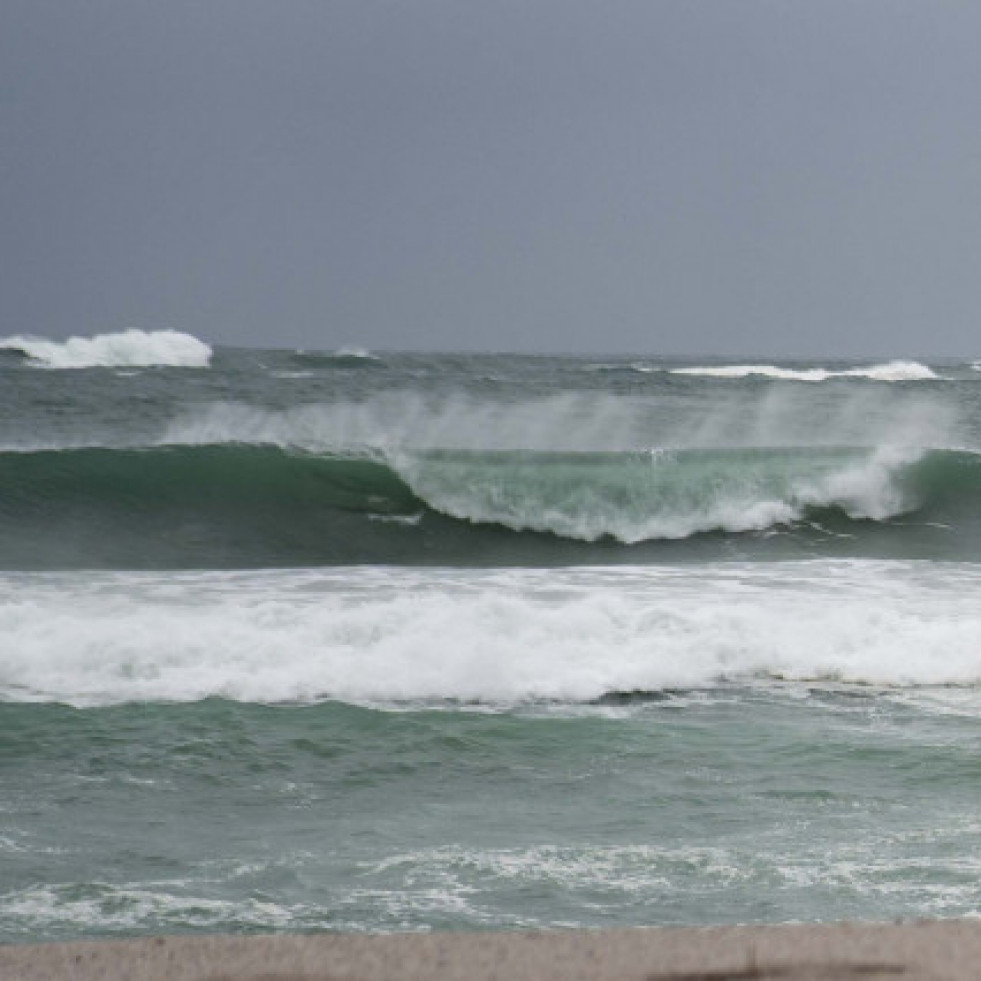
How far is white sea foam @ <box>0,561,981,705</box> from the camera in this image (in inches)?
280

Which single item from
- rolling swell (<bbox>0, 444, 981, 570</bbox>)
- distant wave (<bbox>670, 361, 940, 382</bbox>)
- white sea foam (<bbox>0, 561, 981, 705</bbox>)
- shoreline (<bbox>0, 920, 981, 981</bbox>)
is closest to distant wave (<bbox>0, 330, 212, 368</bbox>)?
distant wave (<bbox>670, 361, 940, 382</bbox>)

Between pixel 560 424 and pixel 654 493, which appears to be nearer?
pixel 654 493

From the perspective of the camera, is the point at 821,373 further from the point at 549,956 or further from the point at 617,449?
the point at 549,956

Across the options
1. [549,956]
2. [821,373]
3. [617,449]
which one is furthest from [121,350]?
[549,956]

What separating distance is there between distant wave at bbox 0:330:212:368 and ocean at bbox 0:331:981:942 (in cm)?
2284

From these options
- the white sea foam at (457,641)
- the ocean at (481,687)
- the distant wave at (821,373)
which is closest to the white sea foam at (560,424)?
the ocean at (481,687)

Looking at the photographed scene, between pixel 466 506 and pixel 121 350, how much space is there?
26.9 meters

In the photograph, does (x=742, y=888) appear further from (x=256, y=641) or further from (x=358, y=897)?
(x=256, y=641)

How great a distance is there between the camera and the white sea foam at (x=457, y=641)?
7.10 m

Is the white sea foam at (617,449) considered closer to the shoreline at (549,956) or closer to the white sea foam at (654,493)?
the white sea foam at (654,493)

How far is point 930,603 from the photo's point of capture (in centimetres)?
934

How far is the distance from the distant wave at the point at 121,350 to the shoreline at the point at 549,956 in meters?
37.5

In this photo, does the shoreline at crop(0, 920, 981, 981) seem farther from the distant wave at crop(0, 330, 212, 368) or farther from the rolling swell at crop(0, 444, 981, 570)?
the distant wave at crop(0, 330, 212, 368)

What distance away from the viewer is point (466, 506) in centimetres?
1538
